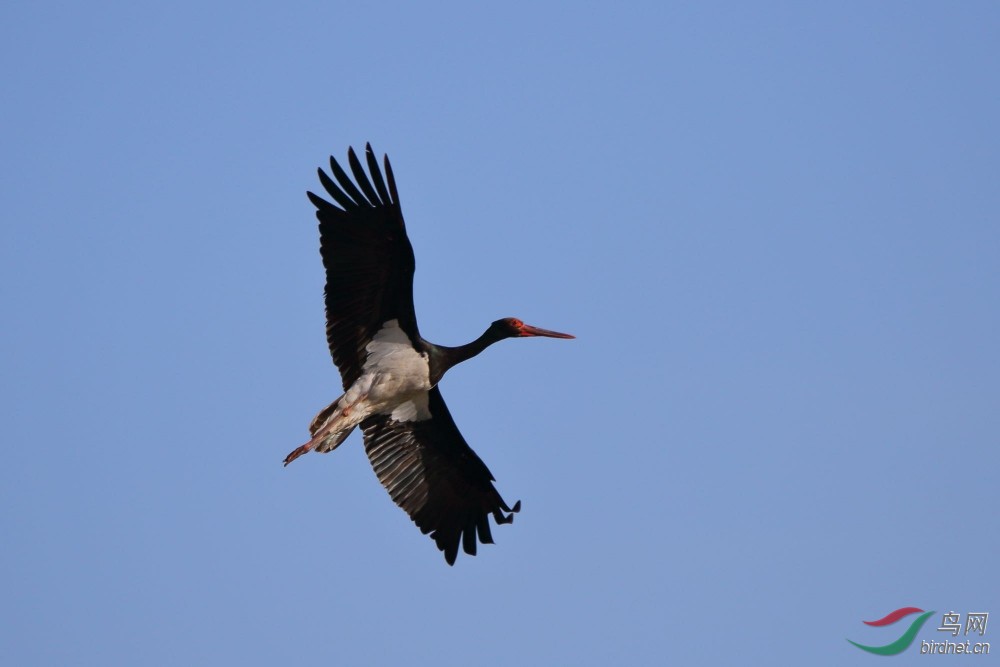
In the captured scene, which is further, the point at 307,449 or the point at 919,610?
the point at 919,610

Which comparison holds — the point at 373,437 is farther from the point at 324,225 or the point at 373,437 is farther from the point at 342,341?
the point at 324,225

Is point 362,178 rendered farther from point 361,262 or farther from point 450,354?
point 450,354

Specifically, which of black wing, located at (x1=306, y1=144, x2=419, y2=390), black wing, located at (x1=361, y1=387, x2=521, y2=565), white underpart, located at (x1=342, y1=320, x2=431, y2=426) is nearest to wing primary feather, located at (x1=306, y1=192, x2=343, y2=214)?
black wing, located at (x1=306, y1=144, x2=419, y2=390)

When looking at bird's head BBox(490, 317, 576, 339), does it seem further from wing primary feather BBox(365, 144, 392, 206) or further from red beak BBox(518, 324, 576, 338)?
wing primary feather BBox(365, 144, 392, 206)

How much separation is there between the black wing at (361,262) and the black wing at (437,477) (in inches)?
58.7

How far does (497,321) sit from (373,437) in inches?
91.4

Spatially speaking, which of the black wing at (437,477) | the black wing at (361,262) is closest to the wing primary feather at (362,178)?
the black wing at (361,262)

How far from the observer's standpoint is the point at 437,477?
22562 mm

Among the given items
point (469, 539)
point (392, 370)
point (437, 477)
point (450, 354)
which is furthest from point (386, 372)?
point (469, 539)

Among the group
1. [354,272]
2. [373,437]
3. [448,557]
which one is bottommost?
[448,557]

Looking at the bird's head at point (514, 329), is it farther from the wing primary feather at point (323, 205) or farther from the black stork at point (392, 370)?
the wing primary feather at point (323, 205)

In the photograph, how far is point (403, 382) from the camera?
70.0ft

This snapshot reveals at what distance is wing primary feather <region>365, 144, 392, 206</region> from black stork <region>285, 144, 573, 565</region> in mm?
12

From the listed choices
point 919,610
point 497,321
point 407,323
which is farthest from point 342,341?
point 919,610
